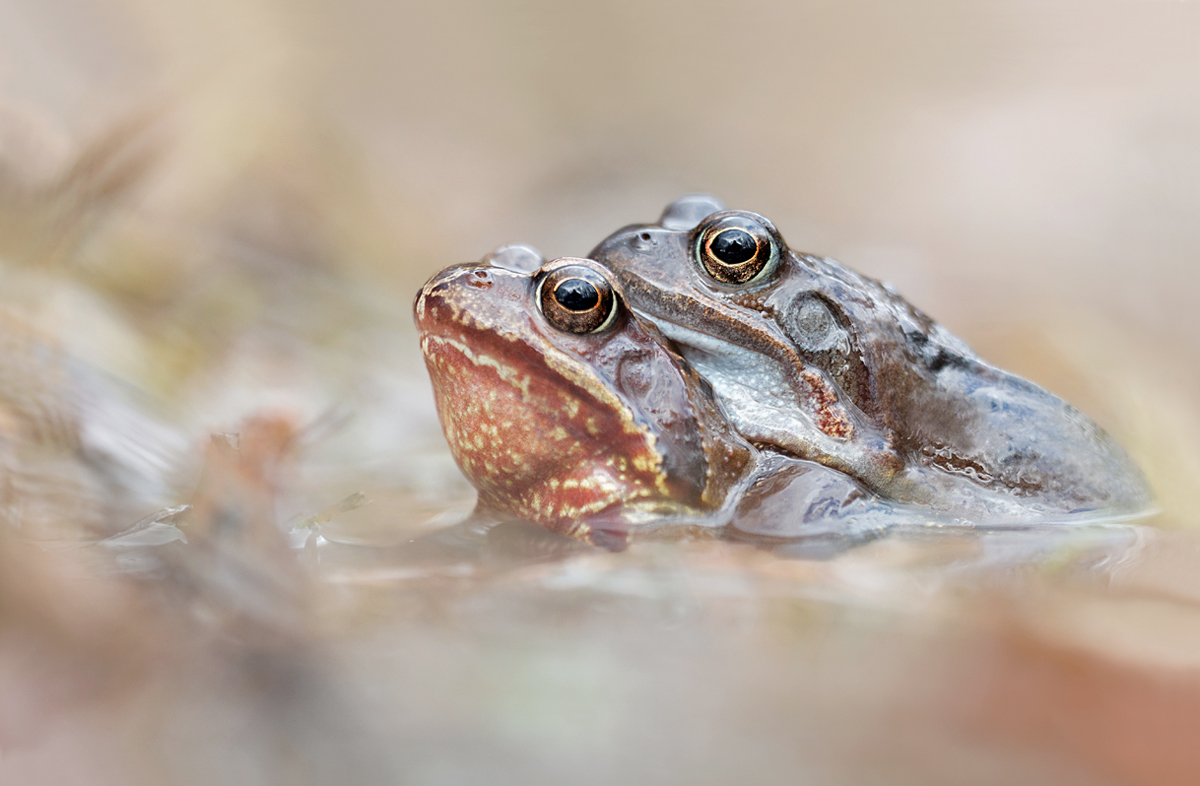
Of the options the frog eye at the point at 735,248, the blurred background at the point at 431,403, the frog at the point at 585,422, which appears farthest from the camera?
the frog eye at the point at 735,248

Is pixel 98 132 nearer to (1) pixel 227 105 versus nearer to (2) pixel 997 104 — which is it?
(1) pixel 227 105

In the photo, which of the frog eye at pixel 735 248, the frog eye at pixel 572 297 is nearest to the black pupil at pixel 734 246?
the frog eye at pixel 735 248

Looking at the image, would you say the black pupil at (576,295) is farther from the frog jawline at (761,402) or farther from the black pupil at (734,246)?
the black pupil at (734,246)

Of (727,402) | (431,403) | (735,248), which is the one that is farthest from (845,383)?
(431,403)

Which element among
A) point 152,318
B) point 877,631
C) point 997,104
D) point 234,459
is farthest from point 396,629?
point 997,104

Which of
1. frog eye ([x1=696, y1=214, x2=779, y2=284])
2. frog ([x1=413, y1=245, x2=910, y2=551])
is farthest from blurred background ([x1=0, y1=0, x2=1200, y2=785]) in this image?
frog eye ([x1=696, y1=214, x2=779, y2=284])
